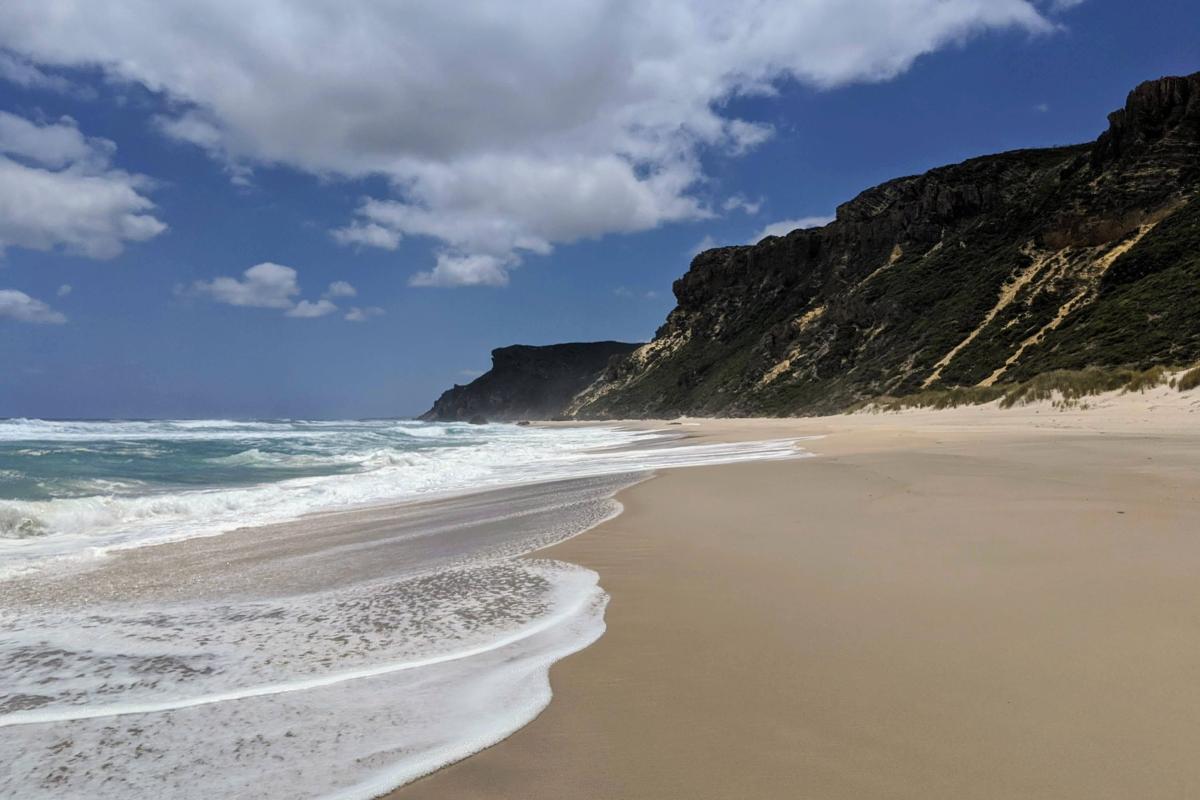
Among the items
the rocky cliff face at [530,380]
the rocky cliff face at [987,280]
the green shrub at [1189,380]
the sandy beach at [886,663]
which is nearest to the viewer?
the sandy beach at [886,663]

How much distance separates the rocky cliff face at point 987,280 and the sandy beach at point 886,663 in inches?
1258

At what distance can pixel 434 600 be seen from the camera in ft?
12.8

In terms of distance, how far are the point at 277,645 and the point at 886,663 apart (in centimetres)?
273

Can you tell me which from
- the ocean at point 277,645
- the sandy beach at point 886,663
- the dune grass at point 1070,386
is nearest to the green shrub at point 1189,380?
the dune grass at point 1070,386

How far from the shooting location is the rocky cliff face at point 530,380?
179375mm

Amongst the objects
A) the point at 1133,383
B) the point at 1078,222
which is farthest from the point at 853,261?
the point at 1133,383

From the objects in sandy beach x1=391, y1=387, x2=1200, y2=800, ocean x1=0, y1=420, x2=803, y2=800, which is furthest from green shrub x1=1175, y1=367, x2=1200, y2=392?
ocean x1=0, y1=420, x2=803, y2=800

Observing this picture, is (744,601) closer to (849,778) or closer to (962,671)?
(962,671)

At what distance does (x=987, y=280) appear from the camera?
49688mm

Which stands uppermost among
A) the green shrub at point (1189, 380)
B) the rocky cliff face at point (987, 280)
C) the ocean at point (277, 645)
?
the rocky cliff face at point (987, 280)

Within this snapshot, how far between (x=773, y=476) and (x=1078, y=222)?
1862 inches

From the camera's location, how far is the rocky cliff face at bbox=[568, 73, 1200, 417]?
3625 cm

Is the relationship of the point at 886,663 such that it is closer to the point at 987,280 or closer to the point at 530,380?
the point at 987,280

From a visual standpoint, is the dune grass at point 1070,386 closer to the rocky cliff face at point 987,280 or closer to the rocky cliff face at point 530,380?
the rocky cliff face at point 987,280
